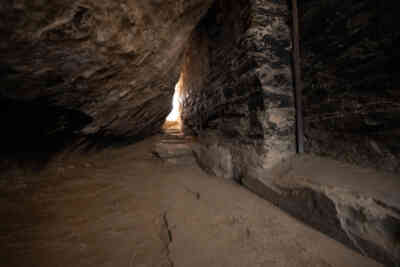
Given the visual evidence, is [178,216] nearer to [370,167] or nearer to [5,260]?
[5,260]

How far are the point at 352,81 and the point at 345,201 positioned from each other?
1.05 meters

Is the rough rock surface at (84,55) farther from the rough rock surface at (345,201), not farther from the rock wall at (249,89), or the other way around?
the rough rock surface at (345,201)

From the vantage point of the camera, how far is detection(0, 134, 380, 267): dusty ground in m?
1.07

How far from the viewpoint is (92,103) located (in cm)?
205

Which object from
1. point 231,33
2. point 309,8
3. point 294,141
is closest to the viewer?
point 309,8

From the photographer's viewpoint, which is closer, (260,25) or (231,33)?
(260,25)

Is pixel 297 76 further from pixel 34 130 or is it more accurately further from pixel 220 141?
pixel 34 130

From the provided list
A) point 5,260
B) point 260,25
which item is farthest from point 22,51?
point 260,25

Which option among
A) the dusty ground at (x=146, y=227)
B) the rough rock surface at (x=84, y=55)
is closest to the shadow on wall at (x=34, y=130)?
the rough rock surface at (x=84, y=55)

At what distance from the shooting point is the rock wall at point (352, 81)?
4.21 feet

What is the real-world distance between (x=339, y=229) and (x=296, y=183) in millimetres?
416

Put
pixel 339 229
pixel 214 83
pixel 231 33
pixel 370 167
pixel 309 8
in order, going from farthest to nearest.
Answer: pixel 214 83 < pixel 231 33 < pixel 309 8 < pixel 370 167 < pixel 339 229

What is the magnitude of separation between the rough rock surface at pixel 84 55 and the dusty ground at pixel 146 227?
2.53 ft

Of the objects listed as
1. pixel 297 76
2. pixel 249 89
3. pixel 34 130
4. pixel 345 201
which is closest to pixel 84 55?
pixel 34 130
